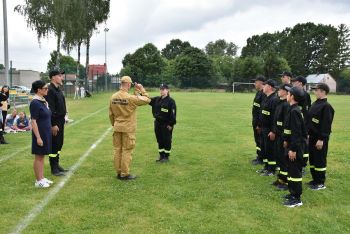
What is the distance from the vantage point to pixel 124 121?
770cm

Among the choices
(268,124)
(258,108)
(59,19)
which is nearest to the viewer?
(268,124)

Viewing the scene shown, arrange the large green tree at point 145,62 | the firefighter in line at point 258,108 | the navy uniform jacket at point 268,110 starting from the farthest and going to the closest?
the large green tree at point 145,62 < the firefighter in line at point 258,108 < the navy uniform jacket at point 268,110

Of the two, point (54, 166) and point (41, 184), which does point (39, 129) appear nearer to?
point (41, 184)

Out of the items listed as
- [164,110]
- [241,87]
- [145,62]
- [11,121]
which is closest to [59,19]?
[11,121]

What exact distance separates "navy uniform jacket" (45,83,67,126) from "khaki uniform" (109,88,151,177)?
1139mm

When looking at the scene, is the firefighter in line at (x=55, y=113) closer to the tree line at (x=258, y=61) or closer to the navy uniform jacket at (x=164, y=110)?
the navy uniform jacket at (x=164, y=110)

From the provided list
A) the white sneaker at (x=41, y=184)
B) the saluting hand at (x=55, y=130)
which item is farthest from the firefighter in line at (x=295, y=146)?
the saluting hand at (x=55, y=130)

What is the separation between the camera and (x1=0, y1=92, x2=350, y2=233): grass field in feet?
18.0

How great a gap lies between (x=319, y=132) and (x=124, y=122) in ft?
12.0

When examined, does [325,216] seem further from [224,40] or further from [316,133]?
[224,40]

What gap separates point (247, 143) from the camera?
12.4 metres

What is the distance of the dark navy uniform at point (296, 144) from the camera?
6.34 metres

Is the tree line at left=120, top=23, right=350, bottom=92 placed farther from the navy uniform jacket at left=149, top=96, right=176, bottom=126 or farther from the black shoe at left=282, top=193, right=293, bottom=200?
the black shoe at left=282, top=193, right=293, bottom=200

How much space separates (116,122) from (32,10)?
101 ft
